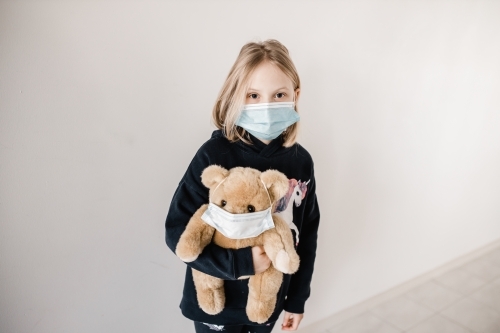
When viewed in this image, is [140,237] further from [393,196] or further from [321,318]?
[393,196]

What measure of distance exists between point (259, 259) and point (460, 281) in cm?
210

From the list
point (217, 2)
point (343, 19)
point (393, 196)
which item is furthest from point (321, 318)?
point (217, 2)

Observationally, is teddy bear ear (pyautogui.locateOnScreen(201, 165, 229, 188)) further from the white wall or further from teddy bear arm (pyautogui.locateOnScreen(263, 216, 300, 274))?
the white wall

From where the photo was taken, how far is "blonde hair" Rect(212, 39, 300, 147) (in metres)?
0.96

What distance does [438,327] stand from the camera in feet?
6.59

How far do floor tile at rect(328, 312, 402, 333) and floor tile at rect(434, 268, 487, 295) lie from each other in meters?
0.68

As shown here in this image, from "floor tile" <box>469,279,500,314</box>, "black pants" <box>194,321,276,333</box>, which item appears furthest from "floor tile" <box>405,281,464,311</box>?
"black pants" <box>194,321,276,333</box>

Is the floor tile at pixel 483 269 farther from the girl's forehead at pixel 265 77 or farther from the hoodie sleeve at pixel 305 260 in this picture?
the girl's forehead at pixel 265 77

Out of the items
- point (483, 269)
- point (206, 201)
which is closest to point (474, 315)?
point (483, 269)

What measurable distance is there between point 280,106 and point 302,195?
0.26 meters

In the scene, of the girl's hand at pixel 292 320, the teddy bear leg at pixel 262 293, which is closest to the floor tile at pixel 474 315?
the girl's hand at pixel 292 320

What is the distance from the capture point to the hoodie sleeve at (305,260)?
1155mm

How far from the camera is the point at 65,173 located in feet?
3.37

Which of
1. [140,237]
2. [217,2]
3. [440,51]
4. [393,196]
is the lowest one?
[393,196]
